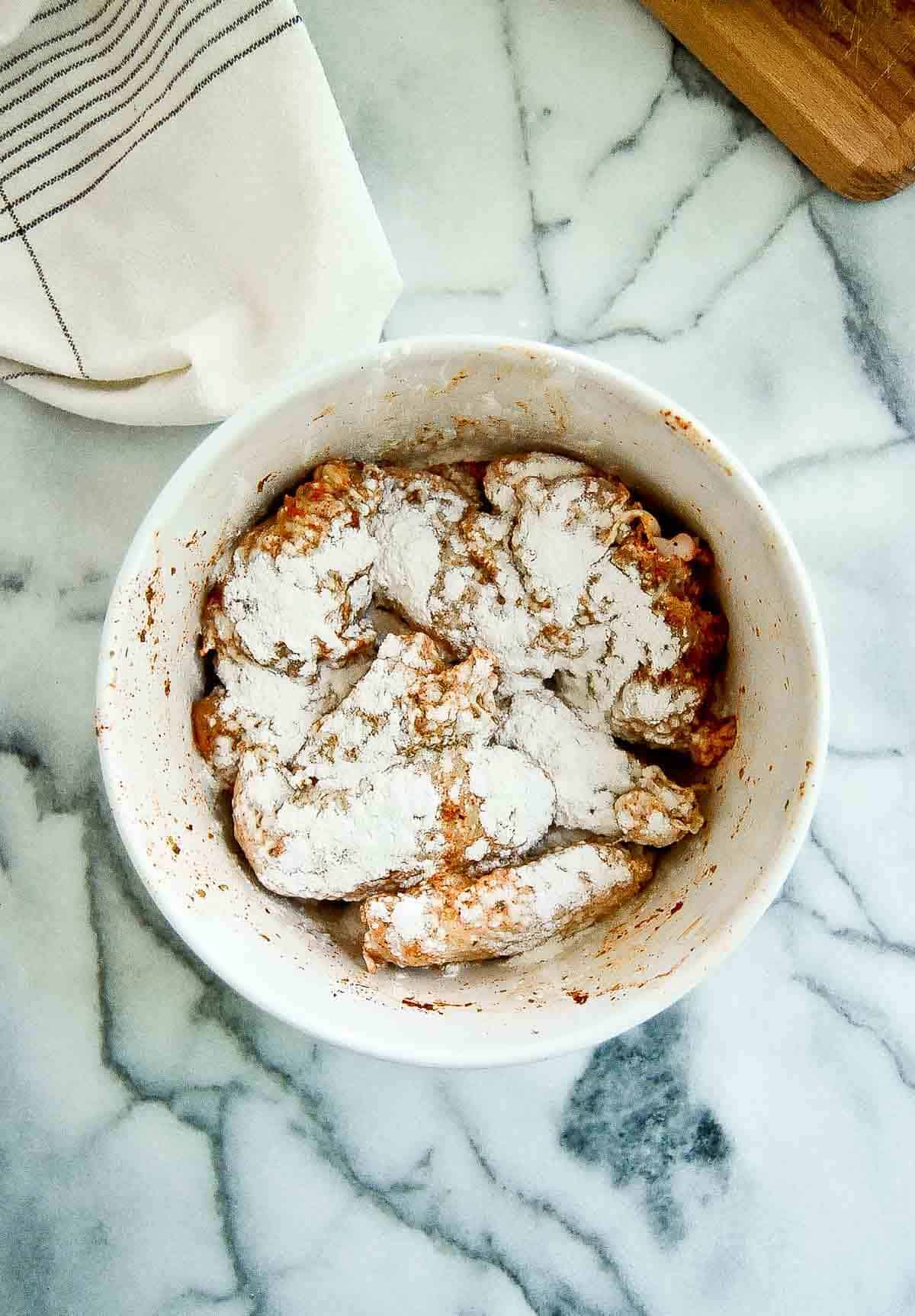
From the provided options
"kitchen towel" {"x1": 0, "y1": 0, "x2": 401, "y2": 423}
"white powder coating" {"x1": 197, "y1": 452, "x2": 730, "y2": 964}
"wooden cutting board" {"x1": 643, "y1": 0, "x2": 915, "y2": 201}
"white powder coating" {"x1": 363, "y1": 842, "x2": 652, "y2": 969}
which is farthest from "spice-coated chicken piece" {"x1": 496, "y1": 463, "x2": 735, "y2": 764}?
"wooden cutting board" {"x1": 643, "y1": 0, "x2": 915, "y2": 201}

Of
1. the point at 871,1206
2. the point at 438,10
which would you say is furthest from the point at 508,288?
the point at 871,1206

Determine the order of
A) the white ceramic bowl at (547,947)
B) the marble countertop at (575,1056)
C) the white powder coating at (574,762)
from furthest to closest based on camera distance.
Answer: the marble countertop at (575,1056) < the white powder coating at (574,762) < the white ceramic bowl at (547,947)

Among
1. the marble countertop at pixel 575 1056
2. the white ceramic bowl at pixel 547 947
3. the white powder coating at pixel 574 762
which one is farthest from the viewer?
the marble countertop at pixel 575 1056

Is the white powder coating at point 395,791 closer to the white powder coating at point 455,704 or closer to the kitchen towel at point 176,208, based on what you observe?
the white powder coating at point 455,704

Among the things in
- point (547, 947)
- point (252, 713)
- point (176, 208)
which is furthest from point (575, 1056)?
point (176, 208)

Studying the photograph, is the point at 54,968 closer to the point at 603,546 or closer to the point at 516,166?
the point at 603,546

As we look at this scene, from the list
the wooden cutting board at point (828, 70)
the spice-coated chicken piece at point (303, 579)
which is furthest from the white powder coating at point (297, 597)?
the wooden cutting board at point (828, 70)

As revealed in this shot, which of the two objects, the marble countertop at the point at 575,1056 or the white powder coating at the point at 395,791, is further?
the marble countertop at the point at 575,1056
